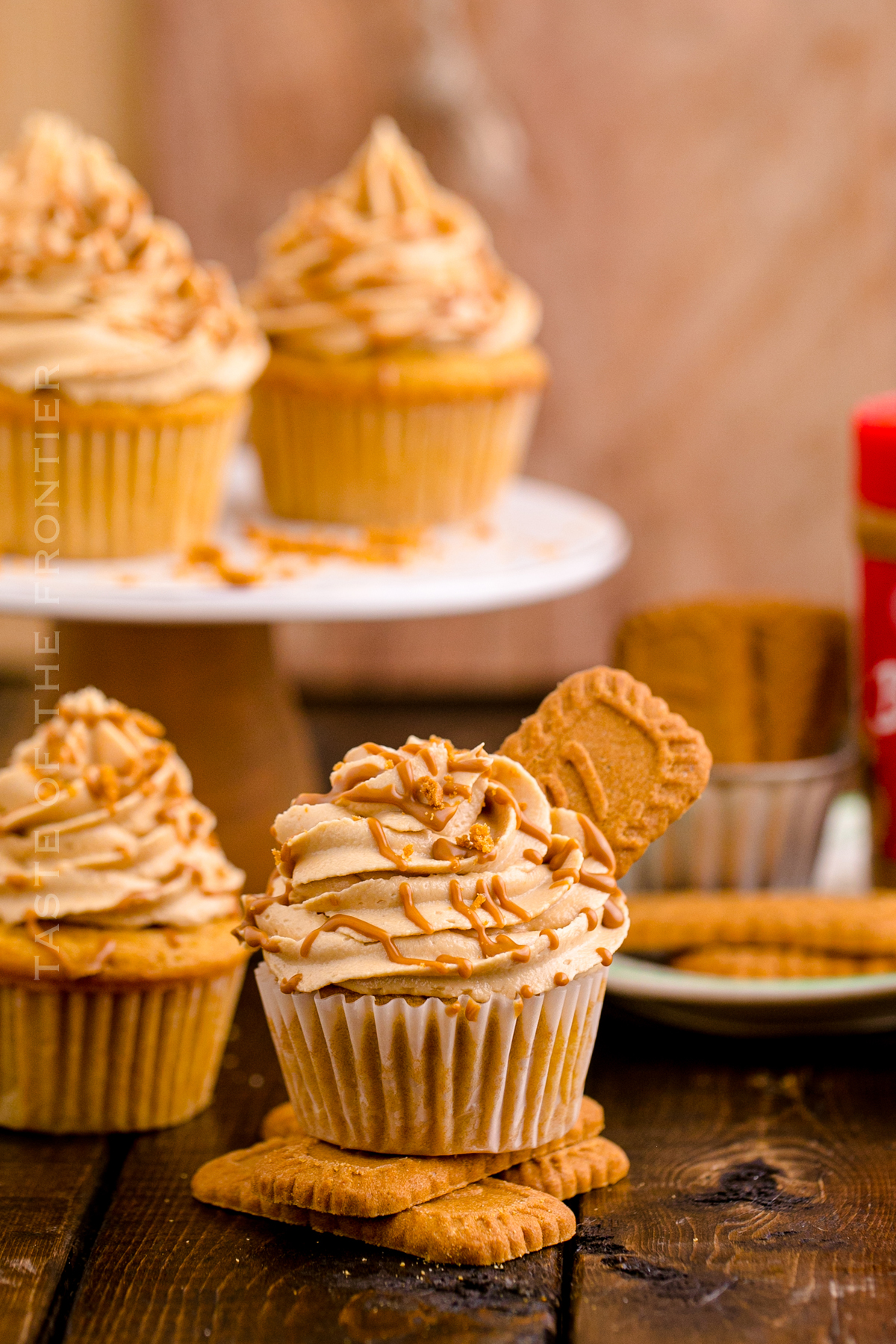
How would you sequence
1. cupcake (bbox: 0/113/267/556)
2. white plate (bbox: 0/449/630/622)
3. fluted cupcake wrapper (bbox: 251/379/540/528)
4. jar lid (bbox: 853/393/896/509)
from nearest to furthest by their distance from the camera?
→ white plate (bbox: 0/449/630/622), cupcake (bbox: 0/113/267/556), jar lid (bbox: 853/393/896/509), fluted cupcake wrapper (bbox: 251/379/540/528)

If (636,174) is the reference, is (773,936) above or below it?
below

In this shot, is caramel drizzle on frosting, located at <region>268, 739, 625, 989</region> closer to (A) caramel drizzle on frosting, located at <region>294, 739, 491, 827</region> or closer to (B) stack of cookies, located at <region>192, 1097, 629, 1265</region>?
(A) caramel drizzle on frosting, located at <region>294, 739, 491, 827</region>

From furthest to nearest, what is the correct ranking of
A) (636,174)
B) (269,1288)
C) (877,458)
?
(636,174) → (877,458) → (269,1288)

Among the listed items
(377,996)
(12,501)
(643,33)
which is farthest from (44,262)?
(643,33)

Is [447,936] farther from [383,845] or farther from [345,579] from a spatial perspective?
[345,579]

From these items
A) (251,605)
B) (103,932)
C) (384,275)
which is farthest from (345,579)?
(103,932)

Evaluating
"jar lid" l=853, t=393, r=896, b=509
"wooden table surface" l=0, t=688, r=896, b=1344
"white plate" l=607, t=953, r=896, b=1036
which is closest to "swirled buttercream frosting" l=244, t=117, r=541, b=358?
"jar lid" l=853, t=393, r=896, b=509

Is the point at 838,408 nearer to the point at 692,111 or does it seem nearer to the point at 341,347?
the point at 692,111
